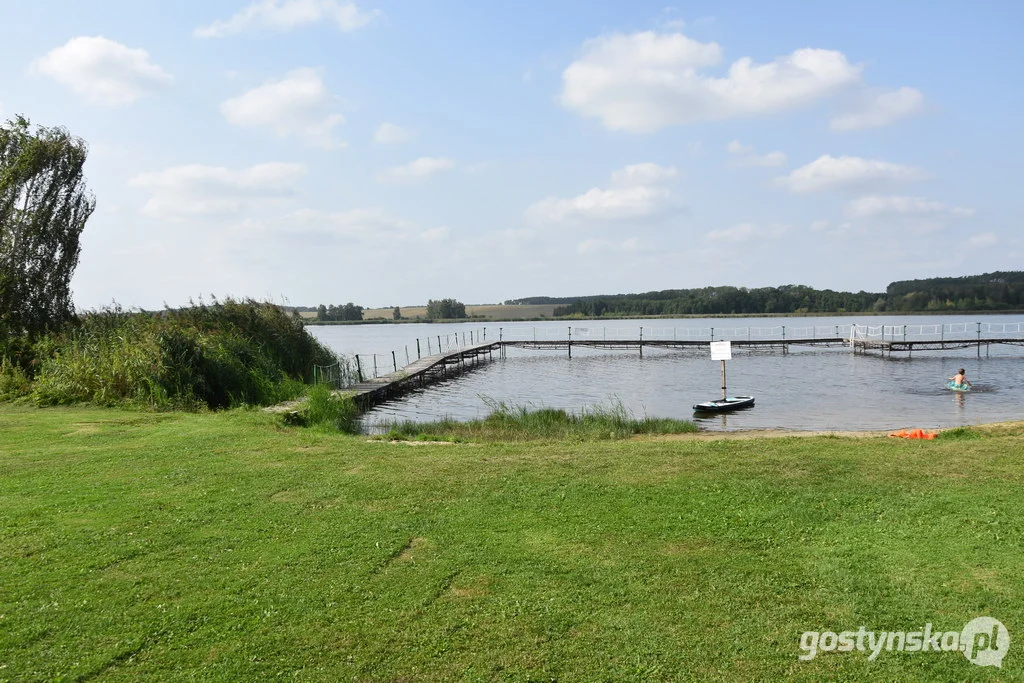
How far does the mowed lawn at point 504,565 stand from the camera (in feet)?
13.6

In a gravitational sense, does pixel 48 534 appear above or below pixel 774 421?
above

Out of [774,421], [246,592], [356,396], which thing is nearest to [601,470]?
[246,592]

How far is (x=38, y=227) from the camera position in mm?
23125

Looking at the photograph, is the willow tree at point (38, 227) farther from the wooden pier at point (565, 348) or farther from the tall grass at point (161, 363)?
the wooden pier at point (565, 348)

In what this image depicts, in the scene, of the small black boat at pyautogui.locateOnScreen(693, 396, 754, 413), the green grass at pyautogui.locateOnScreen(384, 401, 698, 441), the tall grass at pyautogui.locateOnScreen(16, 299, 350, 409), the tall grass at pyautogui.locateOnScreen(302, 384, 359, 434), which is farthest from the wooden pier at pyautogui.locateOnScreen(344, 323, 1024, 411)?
the small black boat at pyautogui.locateOnScreen(693, 396, 754, 413)

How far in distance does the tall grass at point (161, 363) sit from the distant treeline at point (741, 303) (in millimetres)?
121121

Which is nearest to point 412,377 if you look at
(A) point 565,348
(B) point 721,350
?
(B) point 721,350

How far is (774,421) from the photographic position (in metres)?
21.0

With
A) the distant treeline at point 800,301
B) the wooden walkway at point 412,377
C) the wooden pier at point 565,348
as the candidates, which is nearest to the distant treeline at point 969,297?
the distant treeline at point 800,301

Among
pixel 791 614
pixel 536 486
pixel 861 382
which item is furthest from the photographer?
pixel 861 382

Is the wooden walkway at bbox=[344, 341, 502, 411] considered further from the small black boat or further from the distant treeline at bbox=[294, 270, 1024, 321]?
the distant treeline at bbox=[294, 270, 1024, 321]

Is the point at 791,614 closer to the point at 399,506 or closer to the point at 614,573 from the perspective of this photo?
the point at 614,573

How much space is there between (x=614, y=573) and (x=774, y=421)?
1712cm

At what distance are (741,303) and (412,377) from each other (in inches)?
4473
